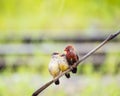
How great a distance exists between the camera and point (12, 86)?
103 cm

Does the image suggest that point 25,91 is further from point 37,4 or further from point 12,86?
point 37,4

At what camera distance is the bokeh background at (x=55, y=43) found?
100cm

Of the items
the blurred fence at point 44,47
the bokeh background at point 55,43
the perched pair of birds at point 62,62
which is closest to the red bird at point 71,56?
the perched pair of birds at point 62,62

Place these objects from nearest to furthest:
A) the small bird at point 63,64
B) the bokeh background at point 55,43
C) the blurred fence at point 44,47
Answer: the small bird at point 63,64
the bokeh background at point 55,43
the blurred fence at point 44,47

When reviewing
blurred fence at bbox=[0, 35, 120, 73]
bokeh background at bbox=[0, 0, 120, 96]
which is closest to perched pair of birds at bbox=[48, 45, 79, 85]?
bokeh background at bbox=[0, 0, 120, 96]

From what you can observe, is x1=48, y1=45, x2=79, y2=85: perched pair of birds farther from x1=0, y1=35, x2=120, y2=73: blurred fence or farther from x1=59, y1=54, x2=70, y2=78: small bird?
x1=0, y1=35, x2=120, y2=73: blurred fence

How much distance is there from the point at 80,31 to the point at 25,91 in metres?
0.34

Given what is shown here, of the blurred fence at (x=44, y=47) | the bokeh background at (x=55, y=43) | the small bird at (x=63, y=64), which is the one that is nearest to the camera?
the small bird at (x=63, y=64)

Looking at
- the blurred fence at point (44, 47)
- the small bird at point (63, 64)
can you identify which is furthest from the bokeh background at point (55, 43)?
the small bird at point (63, 64)

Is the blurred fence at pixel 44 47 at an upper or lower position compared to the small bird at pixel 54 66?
lower

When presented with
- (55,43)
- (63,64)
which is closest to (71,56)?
(63,64)

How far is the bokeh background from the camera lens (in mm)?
998

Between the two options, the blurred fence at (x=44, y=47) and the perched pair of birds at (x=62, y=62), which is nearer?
the perched pair of birds at (x=62, y=62)

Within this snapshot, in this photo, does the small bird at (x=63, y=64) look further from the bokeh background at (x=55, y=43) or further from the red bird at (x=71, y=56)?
the bokeh background at (x=55, y=43)
